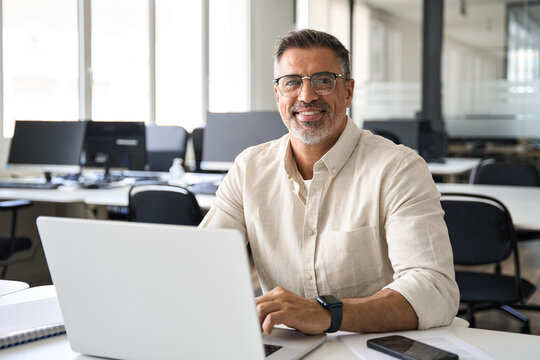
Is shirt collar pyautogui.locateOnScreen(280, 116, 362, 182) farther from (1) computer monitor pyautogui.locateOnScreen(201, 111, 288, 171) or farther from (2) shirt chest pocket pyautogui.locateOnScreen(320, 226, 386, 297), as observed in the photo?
(1) computer monitor pyautogui.locateOnScreen(201, 111, 288, 171)

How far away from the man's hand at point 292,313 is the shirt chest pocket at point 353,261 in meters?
0.34

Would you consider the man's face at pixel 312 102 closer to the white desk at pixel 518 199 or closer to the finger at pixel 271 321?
the finger at pixel 271 321

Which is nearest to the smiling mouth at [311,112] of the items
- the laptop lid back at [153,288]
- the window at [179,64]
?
the laptop lid back at [153,288]

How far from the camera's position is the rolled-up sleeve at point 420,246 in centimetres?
127

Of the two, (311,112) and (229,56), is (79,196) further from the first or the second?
(229,56)

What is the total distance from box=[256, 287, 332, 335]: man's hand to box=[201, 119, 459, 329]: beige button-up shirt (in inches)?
9.3

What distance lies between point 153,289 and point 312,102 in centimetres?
81

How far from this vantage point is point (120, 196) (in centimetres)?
346

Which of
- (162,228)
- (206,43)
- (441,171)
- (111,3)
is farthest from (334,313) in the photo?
(206,43)

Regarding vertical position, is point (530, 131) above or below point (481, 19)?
below

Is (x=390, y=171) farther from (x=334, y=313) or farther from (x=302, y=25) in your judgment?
(x=302, y=25)

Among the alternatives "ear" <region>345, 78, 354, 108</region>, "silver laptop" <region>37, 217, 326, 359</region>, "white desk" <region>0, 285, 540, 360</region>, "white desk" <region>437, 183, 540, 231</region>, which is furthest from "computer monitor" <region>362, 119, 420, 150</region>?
"silver laptop" <region>37, 217, 326, 359</region>

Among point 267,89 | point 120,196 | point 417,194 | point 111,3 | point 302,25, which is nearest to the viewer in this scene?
point 417,194

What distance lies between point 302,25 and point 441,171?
4.27 meters
